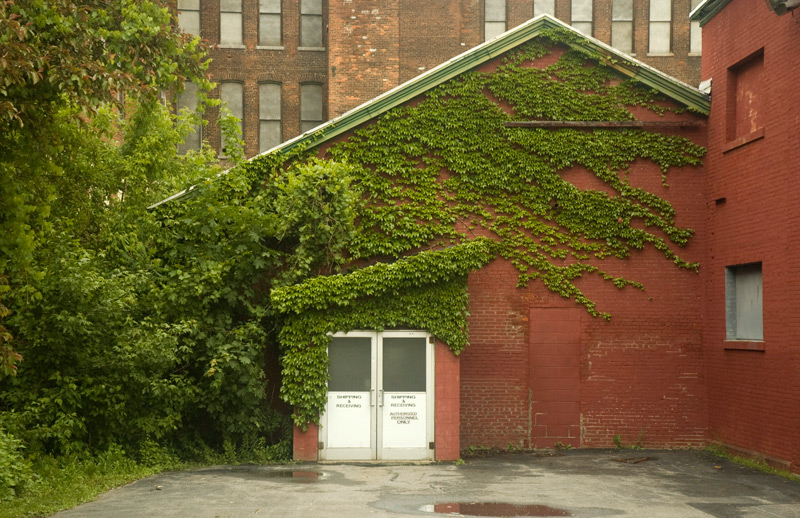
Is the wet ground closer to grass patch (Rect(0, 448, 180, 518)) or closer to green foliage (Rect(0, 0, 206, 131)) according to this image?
grass patch (Rect(0, 448, 180, 518))

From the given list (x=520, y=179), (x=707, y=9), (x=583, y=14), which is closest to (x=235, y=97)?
(x=583, y=14)

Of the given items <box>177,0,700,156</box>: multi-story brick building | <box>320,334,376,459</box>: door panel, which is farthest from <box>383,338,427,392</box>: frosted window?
<box>177,0,700,156</box>: multi-story brick building

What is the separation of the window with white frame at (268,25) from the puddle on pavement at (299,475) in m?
25.2

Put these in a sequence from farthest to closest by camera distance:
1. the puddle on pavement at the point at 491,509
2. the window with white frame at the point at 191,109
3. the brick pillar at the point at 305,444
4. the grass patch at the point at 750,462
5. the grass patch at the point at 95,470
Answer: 1. the window with white frame at the point at 191,109
2. the brick pillar at the point at 305,444
3. the grass patch at the point at 750,462
4. the grass patch at the point at 95,470
5. the puddle on pavement at the point at 491,509

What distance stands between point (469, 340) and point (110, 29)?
9658 millimetres

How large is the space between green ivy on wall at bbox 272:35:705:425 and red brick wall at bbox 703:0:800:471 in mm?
884

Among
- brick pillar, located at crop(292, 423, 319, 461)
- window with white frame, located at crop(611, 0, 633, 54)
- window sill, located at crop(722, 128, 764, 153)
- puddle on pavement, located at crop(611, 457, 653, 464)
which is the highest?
window with white frame, located at crop(611, 0, 633, 54)

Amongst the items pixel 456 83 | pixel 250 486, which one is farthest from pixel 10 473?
pixel 456 83

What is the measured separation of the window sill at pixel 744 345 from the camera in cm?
1607

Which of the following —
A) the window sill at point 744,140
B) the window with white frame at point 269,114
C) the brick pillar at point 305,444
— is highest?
the window with white frame at point 269,114

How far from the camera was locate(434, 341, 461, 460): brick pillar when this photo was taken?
16.3 m

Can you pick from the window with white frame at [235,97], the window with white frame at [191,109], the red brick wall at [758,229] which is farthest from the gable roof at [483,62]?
the window with white frame at [191,109]

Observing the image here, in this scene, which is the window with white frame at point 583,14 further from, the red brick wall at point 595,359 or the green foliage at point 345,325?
the green foliage at point 345,325

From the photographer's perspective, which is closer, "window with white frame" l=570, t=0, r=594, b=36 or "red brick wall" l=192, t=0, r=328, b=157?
"window with white frame" l=570, t=0, r=594, b=36
